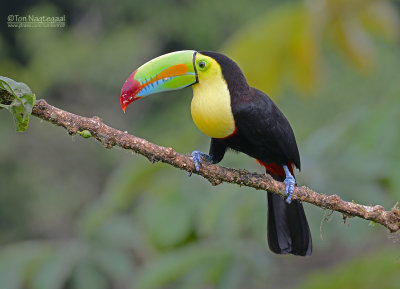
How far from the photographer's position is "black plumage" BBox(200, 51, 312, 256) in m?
2.23

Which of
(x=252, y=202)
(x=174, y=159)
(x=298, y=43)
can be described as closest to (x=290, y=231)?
(x=252, y=202)

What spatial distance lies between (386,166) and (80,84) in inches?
284

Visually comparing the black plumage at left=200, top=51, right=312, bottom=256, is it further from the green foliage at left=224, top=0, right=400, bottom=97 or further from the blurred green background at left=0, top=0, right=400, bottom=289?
the green foliage at left=224, top=0, right=400, bottom=97

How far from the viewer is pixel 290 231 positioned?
259 cm

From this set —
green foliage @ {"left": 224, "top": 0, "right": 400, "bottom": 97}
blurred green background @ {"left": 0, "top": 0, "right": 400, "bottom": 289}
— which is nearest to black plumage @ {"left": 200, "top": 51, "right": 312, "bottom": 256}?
blurred green background @ {"left": 0, "top": 0, "right": 400, "bottom": 289}

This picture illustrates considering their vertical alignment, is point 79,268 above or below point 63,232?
below

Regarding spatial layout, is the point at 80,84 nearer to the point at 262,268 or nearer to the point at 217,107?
the point at 262,268

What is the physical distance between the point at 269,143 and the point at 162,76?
19.0 inches

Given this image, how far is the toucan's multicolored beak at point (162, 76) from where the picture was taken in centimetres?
217

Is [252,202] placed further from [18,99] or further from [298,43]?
[18,99]

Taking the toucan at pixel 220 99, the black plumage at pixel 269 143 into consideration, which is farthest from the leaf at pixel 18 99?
the black plumage at pixel 269 143

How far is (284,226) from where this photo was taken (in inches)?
A: 103

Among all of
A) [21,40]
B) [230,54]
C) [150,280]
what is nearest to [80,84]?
[21,40]

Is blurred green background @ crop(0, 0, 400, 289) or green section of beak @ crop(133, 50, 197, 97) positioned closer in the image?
green section of beak @ crop(133, 50, 197, 97)
